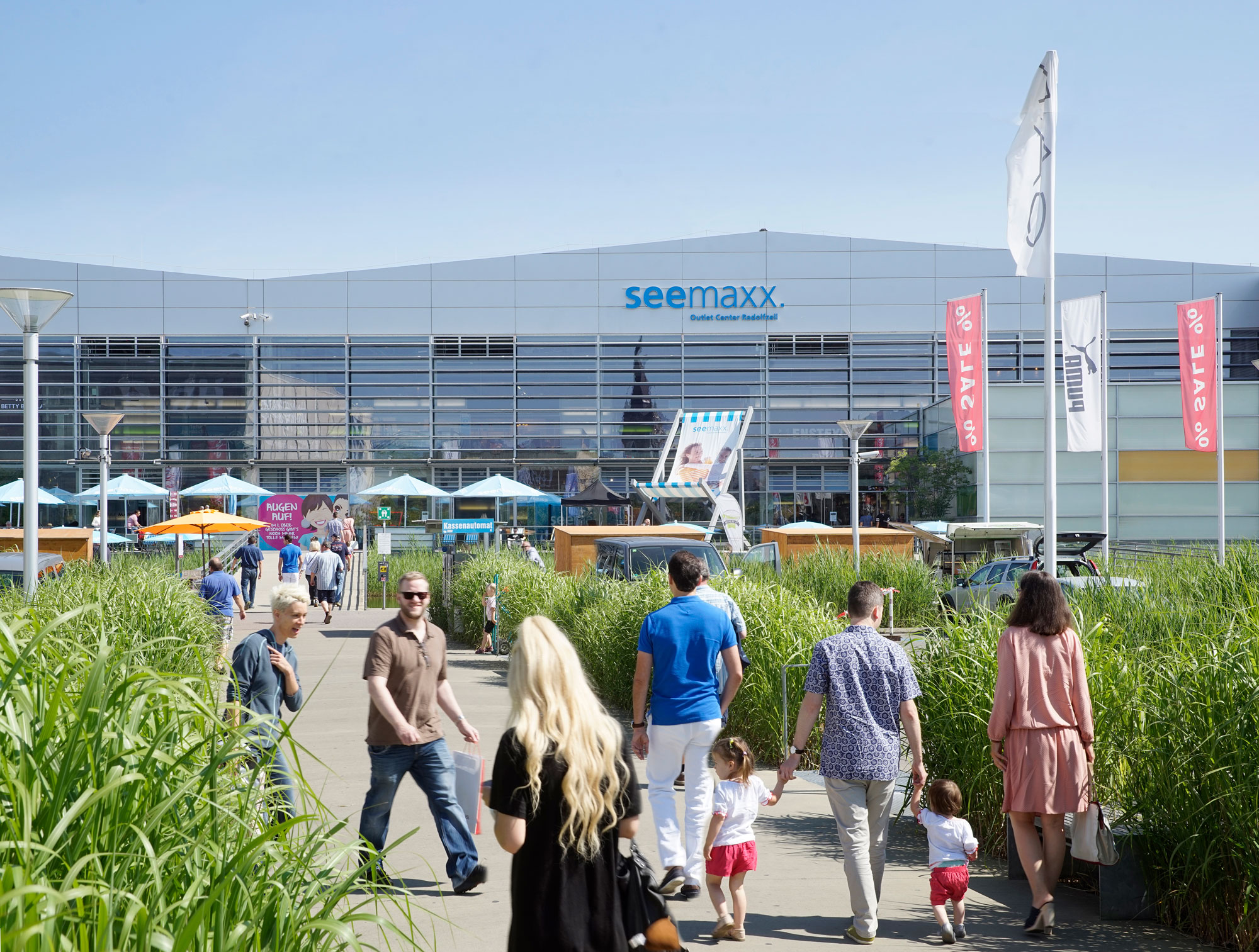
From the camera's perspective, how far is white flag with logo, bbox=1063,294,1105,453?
2602 centimetres

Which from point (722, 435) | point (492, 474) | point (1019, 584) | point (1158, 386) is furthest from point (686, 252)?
point (1019, 584)

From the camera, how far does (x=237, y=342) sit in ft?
149

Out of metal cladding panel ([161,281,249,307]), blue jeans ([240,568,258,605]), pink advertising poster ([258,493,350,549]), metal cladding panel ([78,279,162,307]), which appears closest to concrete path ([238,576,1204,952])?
blue jeans ([240,568,258,605])

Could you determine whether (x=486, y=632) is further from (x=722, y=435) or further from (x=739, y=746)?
(x=722, y=435)

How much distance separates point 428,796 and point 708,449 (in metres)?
27.0

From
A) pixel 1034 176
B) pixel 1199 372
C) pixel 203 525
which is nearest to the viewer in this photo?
pixel 1034 176

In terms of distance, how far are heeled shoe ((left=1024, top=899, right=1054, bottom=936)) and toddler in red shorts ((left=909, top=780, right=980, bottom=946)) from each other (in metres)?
0.31

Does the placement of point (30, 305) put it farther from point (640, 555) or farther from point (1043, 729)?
point (1043, 729)

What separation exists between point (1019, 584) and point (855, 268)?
40.9 m

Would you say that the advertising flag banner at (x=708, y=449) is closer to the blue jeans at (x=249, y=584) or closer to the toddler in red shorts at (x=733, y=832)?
the blue jeans at (x=249, y=584)

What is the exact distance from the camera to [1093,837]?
5.42 m

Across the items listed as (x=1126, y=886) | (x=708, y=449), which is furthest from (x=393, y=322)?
(x=1126, y=886)

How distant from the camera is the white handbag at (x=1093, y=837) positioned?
5.41 m

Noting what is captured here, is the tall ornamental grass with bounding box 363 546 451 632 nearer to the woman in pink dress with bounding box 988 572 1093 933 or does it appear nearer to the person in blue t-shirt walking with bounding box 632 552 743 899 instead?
the person in blue t-shirt walking with bounding box 632 552 743 899
